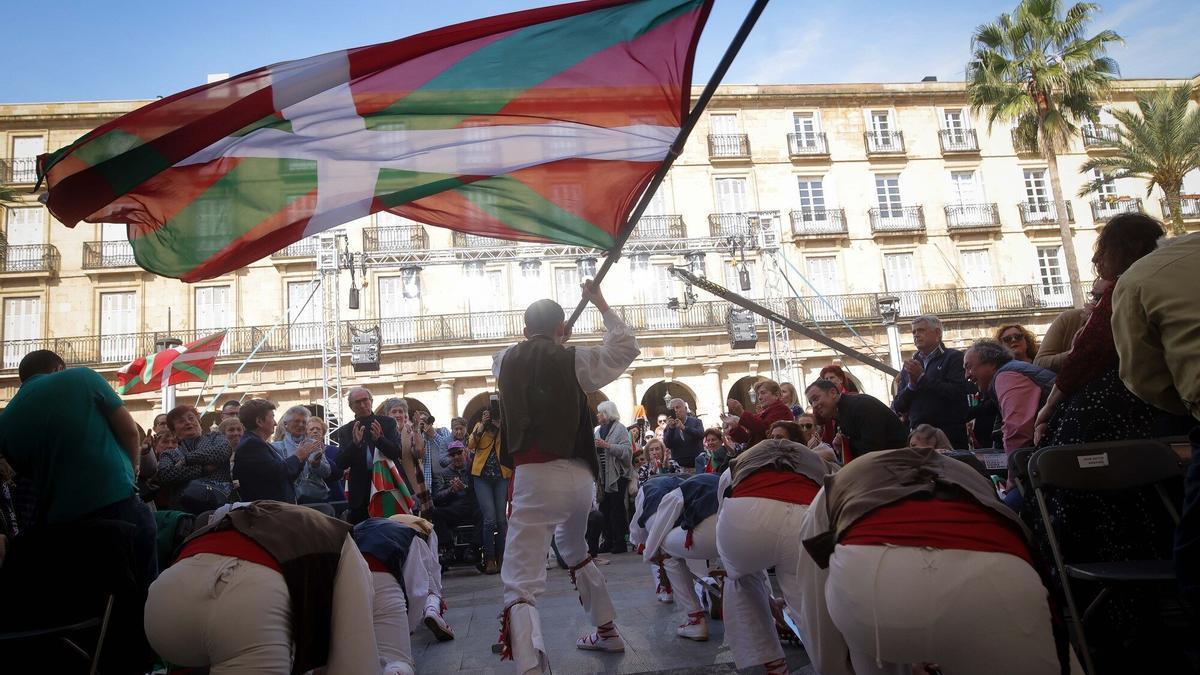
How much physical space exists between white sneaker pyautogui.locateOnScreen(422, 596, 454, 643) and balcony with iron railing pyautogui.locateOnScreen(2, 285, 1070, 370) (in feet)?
62.7

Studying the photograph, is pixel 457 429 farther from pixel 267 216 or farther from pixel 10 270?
pixel 10 270

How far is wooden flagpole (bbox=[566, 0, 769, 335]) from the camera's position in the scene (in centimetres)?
332

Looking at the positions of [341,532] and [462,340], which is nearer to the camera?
[341,532]

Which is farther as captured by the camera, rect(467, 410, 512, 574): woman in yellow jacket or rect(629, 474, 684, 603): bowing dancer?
rect(467, 410, 512, 574): woman in yellow jacket

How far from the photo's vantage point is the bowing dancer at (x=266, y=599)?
2.54m

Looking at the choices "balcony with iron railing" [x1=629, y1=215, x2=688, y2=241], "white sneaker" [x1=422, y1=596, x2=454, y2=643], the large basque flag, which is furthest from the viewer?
"balcony with iron railing" [x1=629, y1=215, x2=688, y2=241]

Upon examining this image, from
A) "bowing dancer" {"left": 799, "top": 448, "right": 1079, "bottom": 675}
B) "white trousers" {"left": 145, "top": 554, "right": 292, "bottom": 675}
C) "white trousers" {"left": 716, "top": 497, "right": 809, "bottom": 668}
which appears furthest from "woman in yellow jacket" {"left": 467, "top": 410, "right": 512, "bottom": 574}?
"bowing dancer" {"left": 799, "top": 448, "right": 1079, "bottom": 675}

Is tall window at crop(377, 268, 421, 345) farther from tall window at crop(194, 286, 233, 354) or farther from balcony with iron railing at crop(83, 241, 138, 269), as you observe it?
balcony with iron railing at crop(83, 241, 138, 269)

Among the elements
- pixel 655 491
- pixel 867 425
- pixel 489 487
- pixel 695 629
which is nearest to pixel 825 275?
pixel 489 487

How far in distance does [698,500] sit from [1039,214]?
31212mm

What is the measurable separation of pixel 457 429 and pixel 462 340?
14.7 m

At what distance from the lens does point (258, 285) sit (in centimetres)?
2677

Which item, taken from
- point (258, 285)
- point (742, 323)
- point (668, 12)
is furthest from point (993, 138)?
point (668, 12)

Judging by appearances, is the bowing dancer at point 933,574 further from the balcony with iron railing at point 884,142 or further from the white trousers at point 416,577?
the balcony with iron railing at point 884,142
